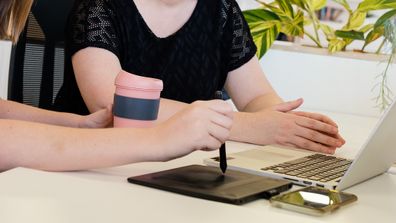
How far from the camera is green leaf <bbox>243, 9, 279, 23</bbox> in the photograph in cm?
247

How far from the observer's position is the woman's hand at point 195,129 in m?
1.07

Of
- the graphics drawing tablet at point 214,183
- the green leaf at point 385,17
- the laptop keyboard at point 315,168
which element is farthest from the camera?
the green leaf at point 385,17

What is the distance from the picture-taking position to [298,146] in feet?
5.04

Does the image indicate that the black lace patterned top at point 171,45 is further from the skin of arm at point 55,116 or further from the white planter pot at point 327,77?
the white planter pot at point 327,77

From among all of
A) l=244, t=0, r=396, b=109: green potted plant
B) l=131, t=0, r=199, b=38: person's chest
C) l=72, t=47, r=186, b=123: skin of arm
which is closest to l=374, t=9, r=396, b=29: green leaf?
l=244, t=0, r=396, b=109: green potted plant

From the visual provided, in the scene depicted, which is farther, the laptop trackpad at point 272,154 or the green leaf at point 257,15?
the green leaf at point 257,15

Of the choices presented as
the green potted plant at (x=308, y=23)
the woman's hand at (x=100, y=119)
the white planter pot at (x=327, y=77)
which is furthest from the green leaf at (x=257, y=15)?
the woman's hand at (x=100, y=119)

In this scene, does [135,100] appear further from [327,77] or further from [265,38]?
[327,77]

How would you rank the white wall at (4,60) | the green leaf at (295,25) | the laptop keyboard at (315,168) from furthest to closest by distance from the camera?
the white wall at (4,60) < the green leaf at (295,25) < the laptop keyboard at (315,168)

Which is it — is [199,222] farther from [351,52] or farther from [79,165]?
[351,52]

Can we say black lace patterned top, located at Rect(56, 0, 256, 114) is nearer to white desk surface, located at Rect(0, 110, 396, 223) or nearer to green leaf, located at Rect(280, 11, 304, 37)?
green leaf, located at Rect(280, 11, 304, 37)

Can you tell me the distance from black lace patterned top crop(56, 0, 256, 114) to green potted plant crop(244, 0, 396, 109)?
0.48m

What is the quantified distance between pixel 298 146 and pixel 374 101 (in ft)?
3.49

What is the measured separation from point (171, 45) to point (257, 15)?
2.37 ft
